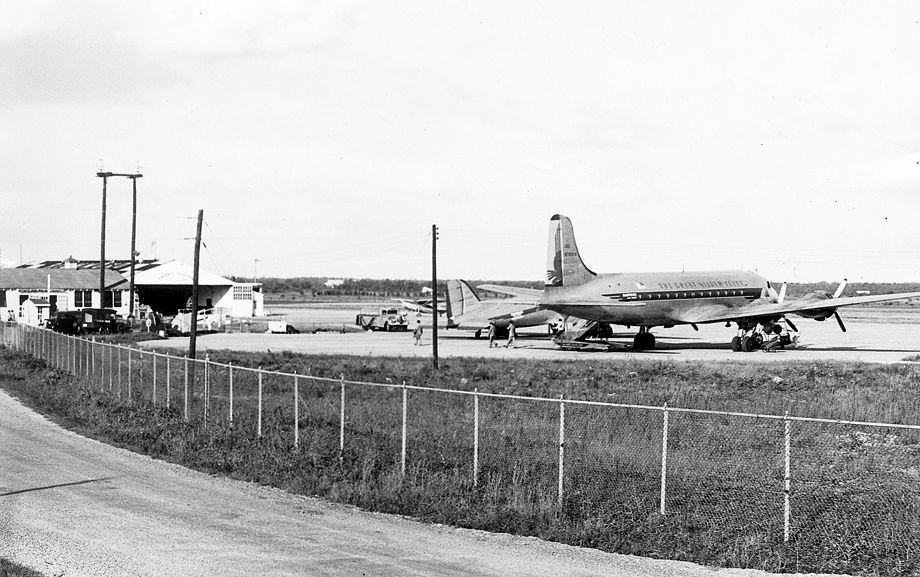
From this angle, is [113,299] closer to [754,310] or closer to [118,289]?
[118,289]

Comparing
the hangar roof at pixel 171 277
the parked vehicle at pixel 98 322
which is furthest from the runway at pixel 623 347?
the hangar roof at pixel 171 277

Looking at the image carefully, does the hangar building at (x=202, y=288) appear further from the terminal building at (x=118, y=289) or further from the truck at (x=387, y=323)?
the truck at (x=387, y=323)

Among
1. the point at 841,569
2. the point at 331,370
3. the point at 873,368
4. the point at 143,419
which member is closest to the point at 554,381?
the point at 331,370

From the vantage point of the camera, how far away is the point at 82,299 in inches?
3890

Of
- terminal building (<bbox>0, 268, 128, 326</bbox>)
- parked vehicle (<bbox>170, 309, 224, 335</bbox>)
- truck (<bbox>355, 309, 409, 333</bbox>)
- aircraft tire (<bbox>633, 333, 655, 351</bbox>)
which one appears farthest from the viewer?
terminal building (<bbox>0, 268, 128, 326</bbox>)

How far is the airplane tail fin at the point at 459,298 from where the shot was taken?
7538 cm

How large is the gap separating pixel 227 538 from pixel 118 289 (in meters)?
87.2

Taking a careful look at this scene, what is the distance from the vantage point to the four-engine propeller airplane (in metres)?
54.2

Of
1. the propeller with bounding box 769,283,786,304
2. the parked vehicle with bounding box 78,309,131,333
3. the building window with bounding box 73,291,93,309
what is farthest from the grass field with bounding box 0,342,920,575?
the building window with bounding box 73,291,93,309

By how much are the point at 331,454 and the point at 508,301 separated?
4304cm

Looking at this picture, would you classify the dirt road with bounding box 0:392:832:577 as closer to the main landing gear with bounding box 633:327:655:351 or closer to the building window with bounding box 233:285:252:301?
the main landing gear with bounding box 633:327:655:351

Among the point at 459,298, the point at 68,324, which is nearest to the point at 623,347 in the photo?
the point at 459,298

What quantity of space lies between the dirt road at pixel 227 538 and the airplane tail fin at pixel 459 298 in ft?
183

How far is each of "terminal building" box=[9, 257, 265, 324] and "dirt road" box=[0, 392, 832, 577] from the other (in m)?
78.1
